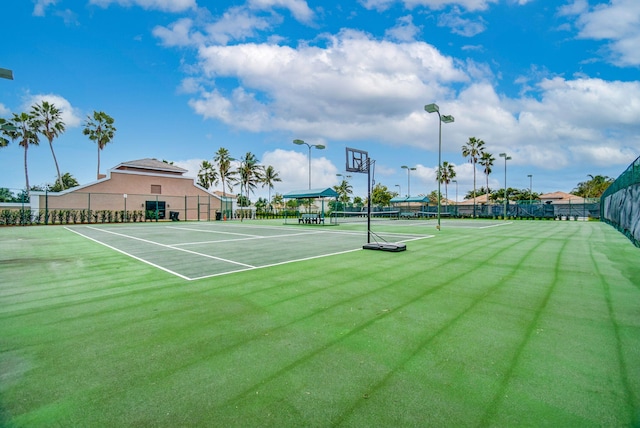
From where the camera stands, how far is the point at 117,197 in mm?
36344

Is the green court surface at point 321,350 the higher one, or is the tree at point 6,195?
the tree at point 6,195

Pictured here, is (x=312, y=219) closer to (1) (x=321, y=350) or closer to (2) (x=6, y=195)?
(1) (x=321, y=350)

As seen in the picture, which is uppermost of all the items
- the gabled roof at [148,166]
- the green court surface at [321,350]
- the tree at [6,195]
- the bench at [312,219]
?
the gabled roof at [148,166]

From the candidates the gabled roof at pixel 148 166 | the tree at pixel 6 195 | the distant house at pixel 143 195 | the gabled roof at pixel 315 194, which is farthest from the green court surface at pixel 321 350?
the gabled roof at pixel 148 166

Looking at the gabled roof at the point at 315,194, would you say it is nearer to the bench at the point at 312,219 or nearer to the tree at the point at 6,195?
the bench at the point at 312,219

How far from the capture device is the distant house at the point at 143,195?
107 ft

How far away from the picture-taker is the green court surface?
2285 mm

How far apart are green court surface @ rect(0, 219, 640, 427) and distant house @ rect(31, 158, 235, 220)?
3266 cm

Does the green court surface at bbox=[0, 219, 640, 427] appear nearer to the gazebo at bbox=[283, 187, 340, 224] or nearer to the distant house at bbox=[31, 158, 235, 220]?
the gazebo at bbox=[283, 187, 340, 224]

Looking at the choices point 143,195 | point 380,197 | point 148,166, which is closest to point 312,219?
point 143,195

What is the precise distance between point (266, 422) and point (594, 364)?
3.13m

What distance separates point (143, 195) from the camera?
39219mm

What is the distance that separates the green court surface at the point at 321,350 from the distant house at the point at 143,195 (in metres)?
32.7

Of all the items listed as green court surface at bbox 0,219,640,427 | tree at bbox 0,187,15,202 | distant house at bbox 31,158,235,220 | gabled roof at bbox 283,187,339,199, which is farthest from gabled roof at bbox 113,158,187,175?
green court surface at bbox 0,219,640,427
